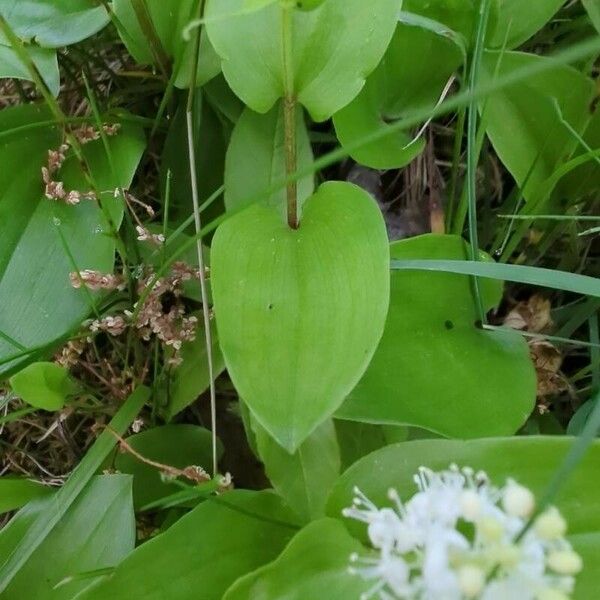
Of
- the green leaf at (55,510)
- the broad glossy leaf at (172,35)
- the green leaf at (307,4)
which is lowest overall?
the green leaf at (55,510)

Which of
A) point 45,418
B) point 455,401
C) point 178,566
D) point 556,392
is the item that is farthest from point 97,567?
point 556,392

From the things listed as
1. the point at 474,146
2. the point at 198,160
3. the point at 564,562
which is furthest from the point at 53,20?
the point at 564,562

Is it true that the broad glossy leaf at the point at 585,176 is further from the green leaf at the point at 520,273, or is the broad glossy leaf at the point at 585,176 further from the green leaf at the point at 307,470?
the green leaf at the point at 307,470

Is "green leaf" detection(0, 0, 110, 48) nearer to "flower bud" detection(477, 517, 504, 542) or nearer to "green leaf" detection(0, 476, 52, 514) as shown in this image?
"green leaf" detection(0, 476, 52, 514)

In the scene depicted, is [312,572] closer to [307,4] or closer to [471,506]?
[471,506]

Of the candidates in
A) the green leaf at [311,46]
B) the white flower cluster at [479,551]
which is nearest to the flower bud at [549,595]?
the white flower cluster at [479,551]
